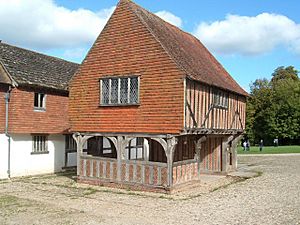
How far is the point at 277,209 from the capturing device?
1220 centimetres

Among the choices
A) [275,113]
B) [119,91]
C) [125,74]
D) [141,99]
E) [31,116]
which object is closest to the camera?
[141,99]

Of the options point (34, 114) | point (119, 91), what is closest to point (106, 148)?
point (34, 114)

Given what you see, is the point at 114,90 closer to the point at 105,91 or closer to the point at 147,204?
the point at 105,91

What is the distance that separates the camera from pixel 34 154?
2084 cm

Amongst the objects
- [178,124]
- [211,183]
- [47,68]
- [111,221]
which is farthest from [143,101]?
[47,68]

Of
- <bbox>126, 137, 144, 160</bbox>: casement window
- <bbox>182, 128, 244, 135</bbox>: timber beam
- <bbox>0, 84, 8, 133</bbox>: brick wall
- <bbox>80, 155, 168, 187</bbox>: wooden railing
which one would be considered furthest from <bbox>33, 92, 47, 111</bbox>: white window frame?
<bbox>182, 128, 244, 135</bbox>: timber beam

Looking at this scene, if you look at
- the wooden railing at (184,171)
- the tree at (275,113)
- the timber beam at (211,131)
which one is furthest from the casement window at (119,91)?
the tree at (275,113)

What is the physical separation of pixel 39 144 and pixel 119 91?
23.2 feet

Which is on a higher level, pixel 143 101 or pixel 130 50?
pixel 130 50

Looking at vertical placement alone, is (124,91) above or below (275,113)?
below

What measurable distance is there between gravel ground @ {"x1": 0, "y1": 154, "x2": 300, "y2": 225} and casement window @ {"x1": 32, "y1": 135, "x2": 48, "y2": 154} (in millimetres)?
3186

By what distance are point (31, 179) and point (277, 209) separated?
12.2m

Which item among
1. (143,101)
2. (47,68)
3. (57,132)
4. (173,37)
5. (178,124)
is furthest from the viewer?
(47,68)

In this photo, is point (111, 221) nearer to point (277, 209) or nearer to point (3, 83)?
point (277, 209)
